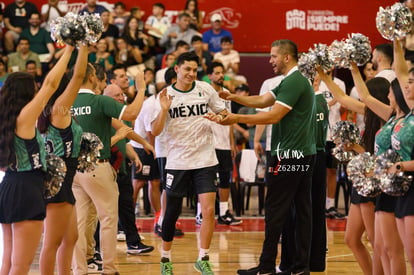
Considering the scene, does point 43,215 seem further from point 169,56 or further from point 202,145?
point 169,56

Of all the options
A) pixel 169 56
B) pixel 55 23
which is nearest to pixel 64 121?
pixel 55 23

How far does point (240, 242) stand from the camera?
939cm

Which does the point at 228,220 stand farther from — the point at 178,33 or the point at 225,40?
the point at 178,33

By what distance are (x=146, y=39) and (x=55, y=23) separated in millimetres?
9683

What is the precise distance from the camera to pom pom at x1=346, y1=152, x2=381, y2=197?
17.5 ft

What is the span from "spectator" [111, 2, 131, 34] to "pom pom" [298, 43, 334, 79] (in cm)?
963

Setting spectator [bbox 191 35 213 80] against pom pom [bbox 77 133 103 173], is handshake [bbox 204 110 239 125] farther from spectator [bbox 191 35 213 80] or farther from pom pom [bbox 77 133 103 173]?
spectator [bbox 191 35 213 80]

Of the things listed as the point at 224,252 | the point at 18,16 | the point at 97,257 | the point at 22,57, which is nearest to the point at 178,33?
the point at 22,57

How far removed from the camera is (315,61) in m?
6.04

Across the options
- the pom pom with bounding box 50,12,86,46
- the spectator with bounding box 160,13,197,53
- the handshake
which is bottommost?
the handshake

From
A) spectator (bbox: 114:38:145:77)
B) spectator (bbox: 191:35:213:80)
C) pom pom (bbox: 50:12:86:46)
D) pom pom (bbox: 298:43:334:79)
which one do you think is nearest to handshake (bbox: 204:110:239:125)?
pom pom (bbox: 298:43:334:79)

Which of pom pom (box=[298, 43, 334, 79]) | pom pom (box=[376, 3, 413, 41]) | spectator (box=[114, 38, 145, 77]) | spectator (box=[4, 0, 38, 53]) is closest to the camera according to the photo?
pom pom (box=[376, 3, 413, 41])

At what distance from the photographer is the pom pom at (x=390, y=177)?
5.06 metres

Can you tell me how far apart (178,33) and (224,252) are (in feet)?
24.0
